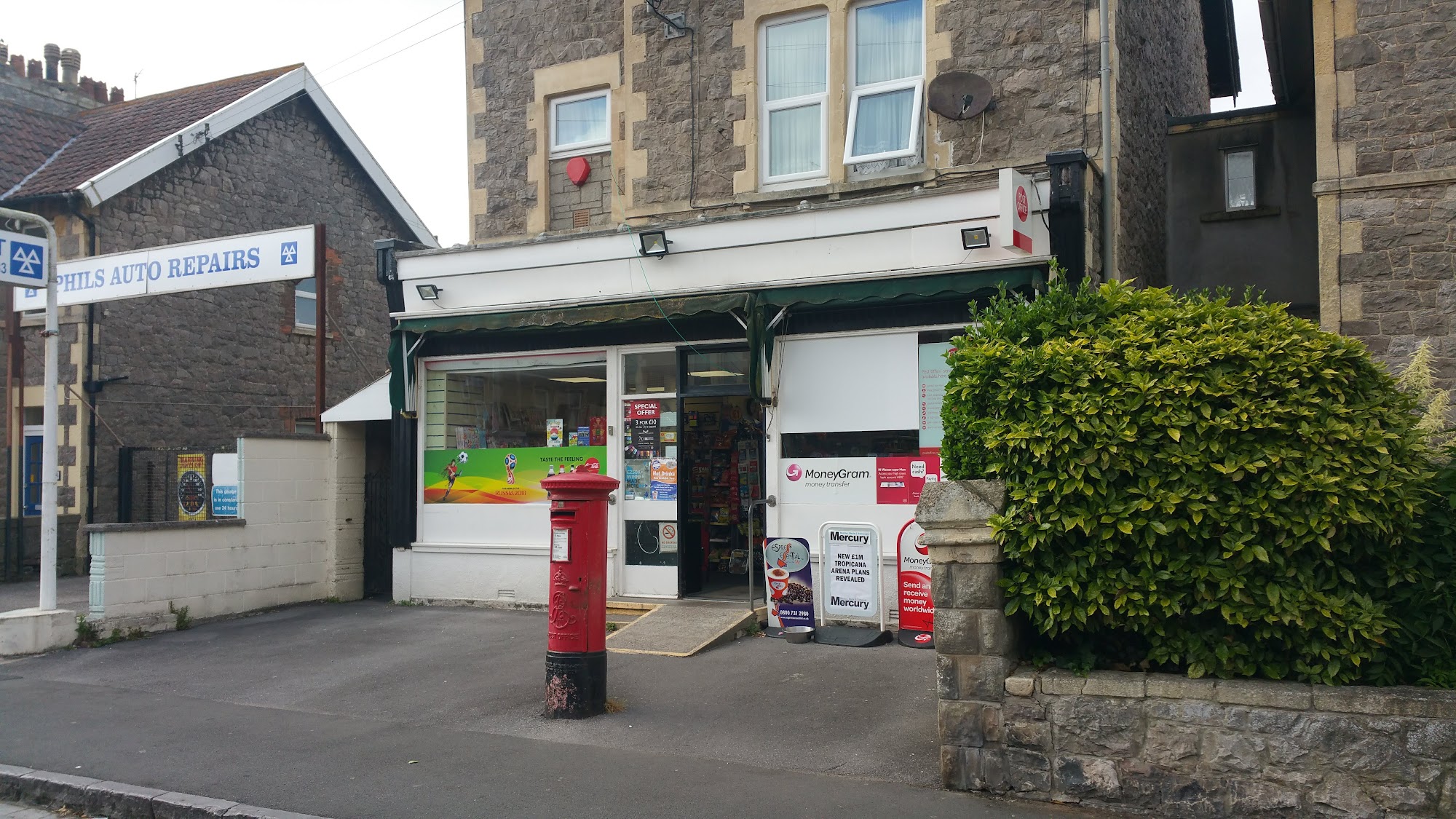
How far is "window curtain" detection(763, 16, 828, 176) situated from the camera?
441 inches

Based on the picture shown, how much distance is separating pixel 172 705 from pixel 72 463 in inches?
415

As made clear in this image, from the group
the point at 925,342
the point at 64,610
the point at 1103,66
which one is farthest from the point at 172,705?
the point at 1103,66

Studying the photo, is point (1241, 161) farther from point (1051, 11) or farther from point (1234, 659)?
point (1234, 659)

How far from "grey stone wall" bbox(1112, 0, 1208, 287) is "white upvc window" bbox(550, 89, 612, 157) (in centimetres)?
558

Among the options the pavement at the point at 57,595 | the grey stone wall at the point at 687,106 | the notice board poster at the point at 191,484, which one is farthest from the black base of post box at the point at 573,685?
the notice board poster at the point at 191,484

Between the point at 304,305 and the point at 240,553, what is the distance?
963cm

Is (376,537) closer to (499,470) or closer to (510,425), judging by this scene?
(499,470)

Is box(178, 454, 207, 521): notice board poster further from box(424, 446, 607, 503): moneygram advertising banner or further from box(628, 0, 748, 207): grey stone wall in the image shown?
box(628, 0, 748, 207): grey stone wall

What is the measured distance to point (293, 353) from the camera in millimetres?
20219

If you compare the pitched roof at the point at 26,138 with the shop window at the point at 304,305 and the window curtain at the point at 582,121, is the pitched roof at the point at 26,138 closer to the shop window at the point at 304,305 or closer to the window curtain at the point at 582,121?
the shop window at the point at 304,305

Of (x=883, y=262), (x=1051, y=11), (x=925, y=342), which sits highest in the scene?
(x=1051, y=11)

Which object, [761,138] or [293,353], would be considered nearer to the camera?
[761,138]

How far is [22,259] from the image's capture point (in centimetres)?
1116

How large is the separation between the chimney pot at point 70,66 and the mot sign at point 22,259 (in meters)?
12.0
